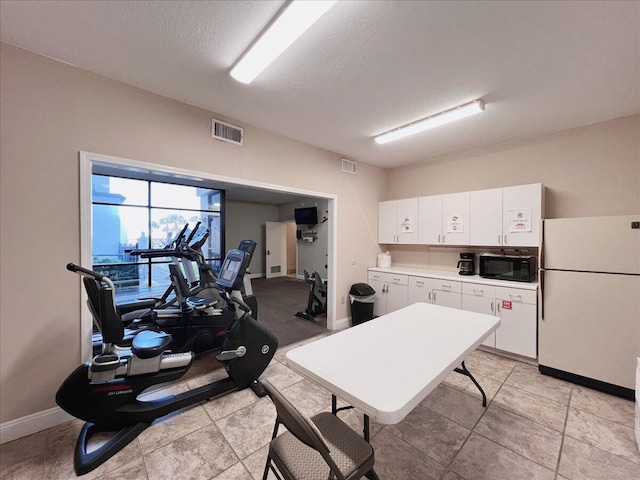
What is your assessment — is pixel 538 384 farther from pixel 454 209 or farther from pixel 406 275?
pixel 454 209

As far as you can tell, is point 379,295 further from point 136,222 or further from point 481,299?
point 136,222

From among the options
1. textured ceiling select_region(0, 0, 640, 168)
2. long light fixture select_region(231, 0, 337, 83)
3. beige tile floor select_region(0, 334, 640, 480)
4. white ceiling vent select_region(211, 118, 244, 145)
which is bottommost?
beige tile floor select_region(0, 334, 640, 480)

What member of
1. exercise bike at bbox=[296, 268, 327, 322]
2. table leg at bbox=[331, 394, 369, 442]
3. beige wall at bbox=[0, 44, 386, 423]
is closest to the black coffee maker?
exercise bike at bbox=[296, 268, 327, 322]

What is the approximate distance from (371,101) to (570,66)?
155 centimetres

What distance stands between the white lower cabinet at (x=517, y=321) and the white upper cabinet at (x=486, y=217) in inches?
28.4

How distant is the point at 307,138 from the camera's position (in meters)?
3.55

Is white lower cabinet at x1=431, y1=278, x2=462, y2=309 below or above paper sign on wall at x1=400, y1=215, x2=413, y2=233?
below

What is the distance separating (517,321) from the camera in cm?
304

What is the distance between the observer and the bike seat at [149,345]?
1.94 m

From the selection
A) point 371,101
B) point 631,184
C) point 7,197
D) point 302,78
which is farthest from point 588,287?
point 7,197

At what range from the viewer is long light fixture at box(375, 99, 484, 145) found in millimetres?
2560

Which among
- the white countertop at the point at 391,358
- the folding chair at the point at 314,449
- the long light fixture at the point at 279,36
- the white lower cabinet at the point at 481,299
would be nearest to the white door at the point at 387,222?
the white lower cabinet at the point at 481,299

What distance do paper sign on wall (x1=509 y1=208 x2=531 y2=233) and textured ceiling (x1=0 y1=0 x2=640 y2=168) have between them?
3.48 feet

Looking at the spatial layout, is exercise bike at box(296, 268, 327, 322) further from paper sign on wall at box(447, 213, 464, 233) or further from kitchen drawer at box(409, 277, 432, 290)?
paper sign on wall at box(447, 213, 464, 233)
